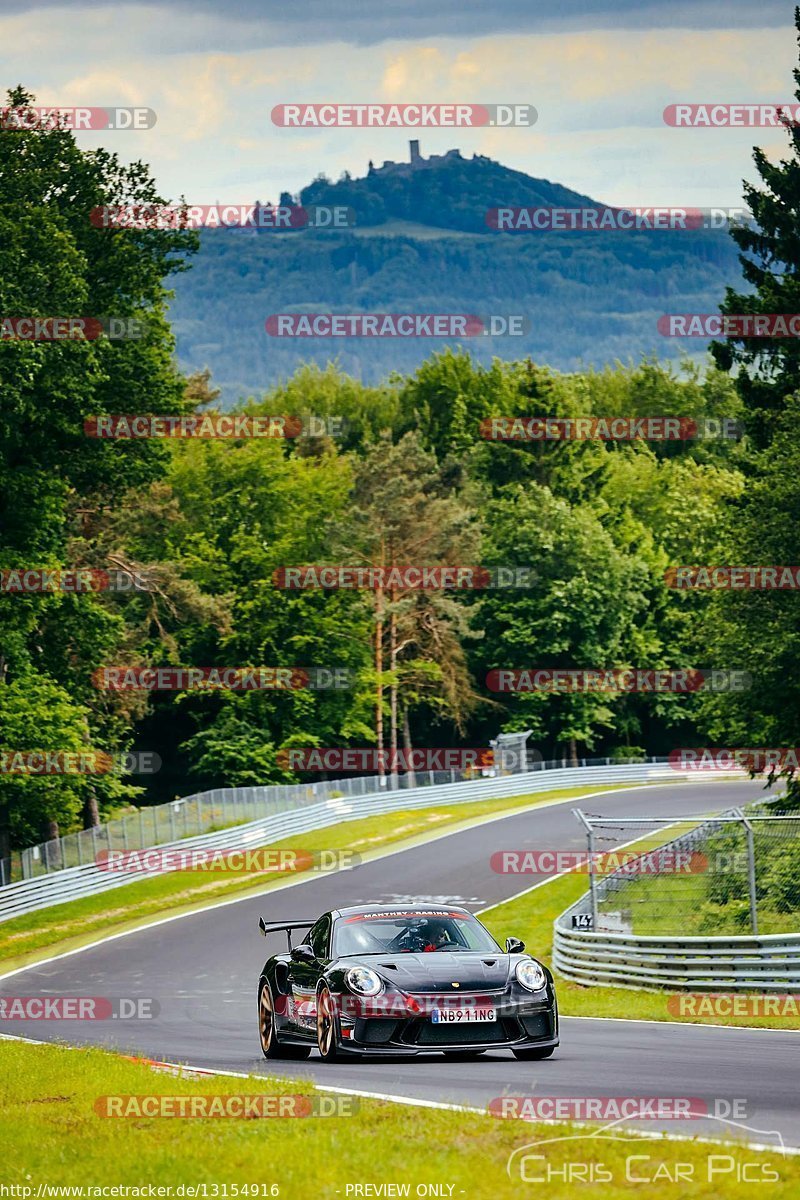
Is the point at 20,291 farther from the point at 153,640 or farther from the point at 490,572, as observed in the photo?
the point at 490,572

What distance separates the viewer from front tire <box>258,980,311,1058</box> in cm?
1507

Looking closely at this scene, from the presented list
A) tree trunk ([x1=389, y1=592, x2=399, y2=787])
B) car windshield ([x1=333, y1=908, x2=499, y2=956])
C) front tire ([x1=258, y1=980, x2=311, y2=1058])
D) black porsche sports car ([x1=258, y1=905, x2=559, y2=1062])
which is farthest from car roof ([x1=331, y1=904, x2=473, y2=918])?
tree trunk ([x1=389, y1=592, x2=399, y2=787])

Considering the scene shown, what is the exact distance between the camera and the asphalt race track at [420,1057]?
445 inches

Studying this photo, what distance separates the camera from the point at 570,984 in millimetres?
25781

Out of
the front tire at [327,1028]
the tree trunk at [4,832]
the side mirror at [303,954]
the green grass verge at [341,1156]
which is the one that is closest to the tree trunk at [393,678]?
the tree trunk at [4,832]

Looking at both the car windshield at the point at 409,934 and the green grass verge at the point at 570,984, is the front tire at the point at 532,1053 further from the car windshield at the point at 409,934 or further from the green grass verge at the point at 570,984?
the green grass verge at the point at 570,984

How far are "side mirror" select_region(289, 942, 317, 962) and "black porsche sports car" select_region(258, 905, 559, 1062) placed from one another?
190 millimetres

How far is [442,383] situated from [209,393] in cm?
1749

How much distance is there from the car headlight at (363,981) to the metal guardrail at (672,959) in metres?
7.15

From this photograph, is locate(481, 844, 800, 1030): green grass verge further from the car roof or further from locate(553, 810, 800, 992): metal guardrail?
the car roof

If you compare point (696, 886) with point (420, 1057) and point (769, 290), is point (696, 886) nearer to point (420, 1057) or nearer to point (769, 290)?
point (420, 1057)

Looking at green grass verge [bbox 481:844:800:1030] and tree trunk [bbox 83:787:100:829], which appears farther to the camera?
tree trunk [bbox 83:787:100:829]

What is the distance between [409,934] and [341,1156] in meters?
6.06

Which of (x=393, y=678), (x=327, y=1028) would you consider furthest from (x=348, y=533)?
(x=327, y=1028)
